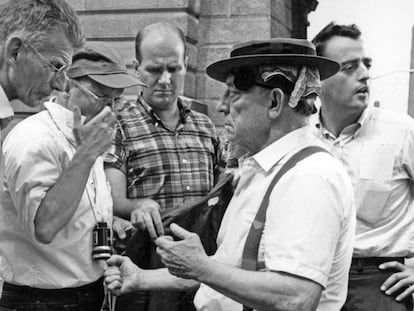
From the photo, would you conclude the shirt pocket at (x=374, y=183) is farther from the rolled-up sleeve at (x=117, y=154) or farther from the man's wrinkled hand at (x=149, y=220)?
the rolled-up sleeve at (x=117, y=154)

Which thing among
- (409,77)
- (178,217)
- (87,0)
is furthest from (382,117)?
(87,0)

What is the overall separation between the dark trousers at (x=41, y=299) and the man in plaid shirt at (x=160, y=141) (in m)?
0.59

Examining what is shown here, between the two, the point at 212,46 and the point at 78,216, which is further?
the point at 212,46

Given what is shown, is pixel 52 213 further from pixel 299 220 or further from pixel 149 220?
pixel 299 220

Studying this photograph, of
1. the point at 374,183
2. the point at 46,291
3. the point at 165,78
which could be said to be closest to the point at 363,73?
the point at 374,183

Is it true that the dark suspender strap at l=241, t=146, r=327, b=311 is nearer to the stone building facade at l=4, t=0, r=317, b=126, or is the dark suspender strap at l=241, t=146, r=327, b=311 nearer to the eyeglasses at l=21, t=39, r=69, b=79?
the eyeglasses at l=21, t=39, r=69, b=79

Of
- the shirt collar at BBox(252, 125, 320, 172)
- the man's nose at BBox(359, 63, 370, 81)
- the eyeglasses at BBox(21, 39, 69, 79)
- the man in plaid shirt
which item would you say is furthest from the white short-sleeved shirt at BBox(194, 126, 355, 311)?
the man's nose at BBox(359, 63, 370, 81)

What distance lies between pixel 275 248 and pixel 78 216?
1165 millimetres

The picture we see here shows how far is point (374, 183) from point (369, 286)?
47 cm

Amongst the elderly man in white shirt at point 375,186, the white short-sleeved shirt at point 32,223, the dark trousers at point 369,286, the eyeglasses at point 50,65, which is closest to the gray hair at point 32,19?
the eyeglasses at point 50,65

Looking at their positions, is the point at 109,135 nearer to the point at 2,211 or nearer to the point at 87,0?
the point at 2,211

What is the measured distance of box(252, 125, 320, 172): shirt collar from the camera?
304 cm

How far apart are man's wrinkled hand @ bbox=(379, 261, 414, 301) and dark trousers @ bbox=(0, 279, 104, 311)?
143 cm

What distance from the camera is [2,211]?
12.0ft
